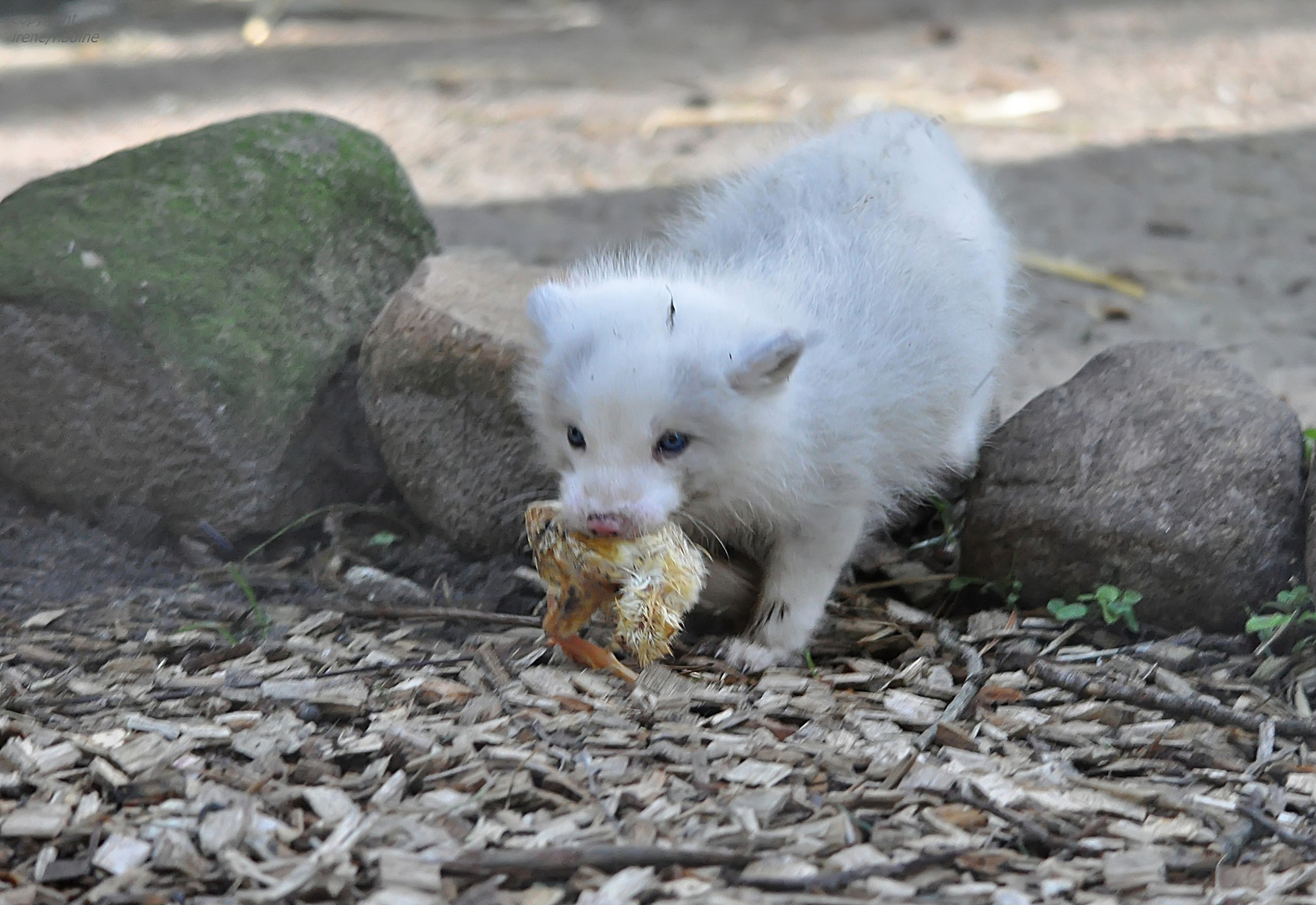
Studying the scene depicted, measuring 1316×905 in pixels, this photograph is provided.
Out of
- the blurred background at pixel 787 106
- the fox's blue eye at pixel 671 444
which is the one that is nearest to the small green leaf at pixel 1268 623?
the fox's blue eye at pixel 671 444

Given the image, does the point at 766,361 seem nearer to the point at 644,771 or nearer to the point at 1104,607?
the point at 644,771

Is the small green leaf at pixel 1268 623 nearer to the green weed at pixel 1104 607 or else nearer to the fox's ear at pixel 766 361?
the green weed at pixel 1104 607

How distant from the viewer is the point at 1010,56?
10.1 m

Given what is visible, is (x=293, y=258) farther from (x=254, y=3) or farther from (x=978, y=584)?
(x=254, y=3)

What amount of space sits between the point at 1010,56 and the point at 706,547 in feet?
23.5

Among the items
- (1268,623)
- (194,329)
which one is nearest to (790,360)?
(1268,623)

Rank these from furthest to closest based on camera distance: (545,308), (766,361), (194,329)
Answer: (194,329), (545,308), (766,361)

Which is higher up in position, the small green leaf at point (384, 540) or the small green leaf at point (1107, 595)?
the small green leaf at point (384, 540)

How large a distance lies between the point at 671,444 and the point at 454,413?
101 centimetres

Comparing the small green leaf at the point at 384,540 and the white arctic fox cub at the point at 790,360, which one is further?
the small green leaf at the point at 384,540

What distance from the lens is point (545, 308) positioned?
3715 mm

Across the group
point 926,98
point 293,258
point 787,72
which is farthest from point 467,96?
point 293,258

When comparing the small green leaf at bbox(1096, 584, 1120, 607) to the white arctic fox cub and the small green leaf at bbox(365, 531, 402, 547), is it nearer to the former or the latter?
the white arctic fox cub

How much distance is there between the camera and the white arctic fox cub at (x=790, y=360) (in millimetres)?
3457
